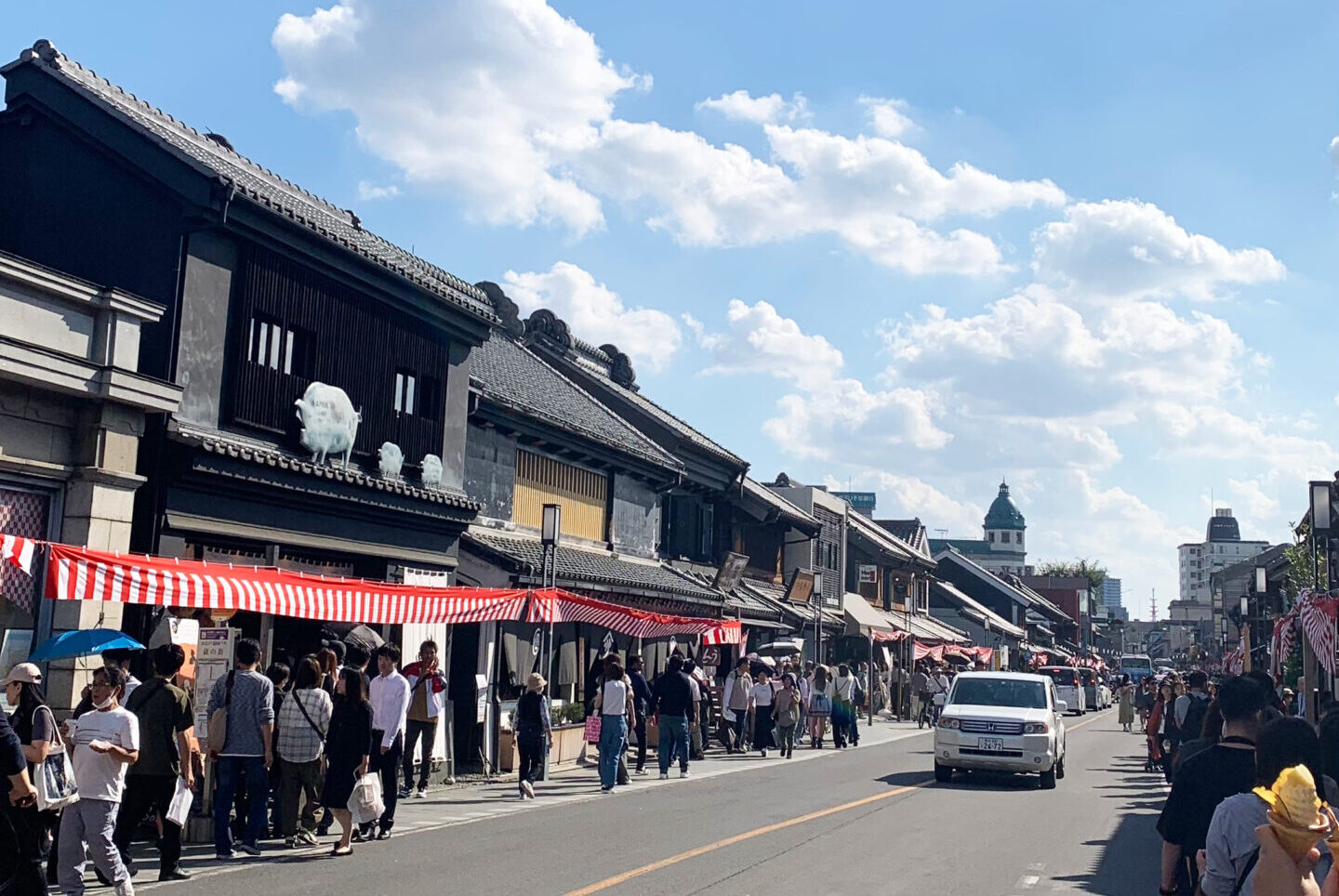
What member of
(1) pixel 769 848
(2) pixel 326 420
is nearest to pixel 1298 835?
(1) pixel 769 848

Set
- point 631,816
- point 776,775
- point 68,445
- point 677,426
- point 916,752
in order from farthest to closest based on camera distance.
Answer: point 677,426 < point 916,752 < point 776,775 < point 631,816 < point 68,445

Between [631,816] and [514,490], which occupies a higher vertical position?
[514,490]

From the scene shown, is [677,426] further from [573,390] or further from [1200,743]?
[1200,743]

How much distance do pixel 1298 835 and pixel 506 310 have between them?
30.1 meters

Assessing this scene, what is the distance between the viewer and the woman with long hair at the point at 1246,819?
17.2ft

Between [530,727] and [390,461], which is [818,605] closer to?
[390,461]

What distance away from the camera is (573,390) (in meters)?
32.6

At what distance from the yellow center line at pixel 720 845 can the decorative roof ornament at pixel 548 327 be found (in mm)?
19453

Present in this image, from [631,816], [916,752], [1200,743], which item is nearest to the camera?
[1200,743]

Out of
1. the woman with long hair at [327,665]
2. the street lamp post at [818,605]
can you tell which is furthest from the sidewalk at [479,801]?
the street lamp post at [818,605]

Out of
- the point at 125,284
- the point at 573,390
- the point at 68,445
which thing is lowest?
the point at 68,445

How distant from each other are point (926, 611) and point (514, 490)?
46.3 meters

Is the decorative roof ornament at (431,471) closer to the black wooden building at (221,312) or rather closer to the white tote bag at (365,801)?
the black wooden building at (221,312)

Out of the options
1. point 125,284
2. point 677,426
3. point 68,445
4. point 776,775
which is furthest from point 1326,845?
point 677,426
